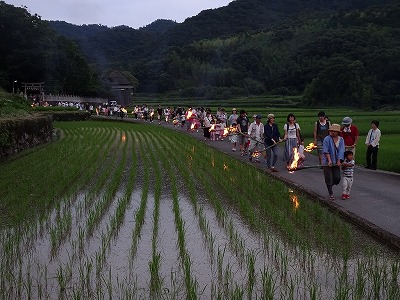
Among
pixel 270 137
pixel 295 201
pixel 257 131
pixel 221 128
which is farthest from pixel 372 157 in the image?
pixel 221 128

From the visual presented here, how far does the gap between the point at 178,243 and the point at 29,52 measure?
2571 inches

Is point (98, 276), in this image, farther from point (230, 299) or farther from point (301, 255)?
point (301, 255)

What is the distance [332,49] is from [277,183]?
72477 millimetres

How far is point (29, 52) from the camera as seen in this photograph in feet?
220

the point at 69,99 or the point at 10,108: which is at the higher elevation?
the point at 10,108

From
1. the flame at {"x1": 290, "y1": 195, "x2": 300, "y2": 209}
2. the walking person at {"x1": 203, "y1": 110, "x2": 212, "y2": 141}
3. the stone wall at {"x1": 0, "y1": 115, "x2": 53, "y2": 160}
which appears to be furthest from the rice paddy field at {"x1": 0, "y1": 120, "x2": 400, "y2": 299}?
the walking person at {"x1": 203, "y1": 110, "x2": 212, "y2": 141}

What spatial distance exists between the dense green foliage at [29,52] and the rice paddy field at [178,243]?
57.5 m

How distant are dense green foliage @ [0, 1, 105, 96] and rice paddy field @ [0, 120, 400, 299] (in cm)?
5745

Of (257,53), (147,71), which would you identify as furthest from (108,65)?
(257,53)

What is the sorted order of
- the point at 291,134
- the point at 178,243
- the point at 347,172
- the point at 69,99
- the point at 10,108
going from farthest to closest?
the point at 69,99 → the point at 10,108 → the point at 291,134 → the point at 347,172 → the point at 178,243

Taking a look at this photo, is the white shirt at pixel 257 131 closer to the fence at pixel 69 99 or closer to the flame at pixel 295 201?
the flame at pixel 295 201

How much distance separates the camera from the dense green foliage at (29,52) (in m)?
66.7

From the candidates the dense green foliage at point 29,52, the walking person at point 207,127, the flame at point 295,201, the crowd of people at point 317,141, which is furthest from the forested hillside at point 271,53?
the flame at point 295,201

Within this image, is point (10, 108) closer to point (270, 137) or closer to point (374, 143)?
point (270, 137)
